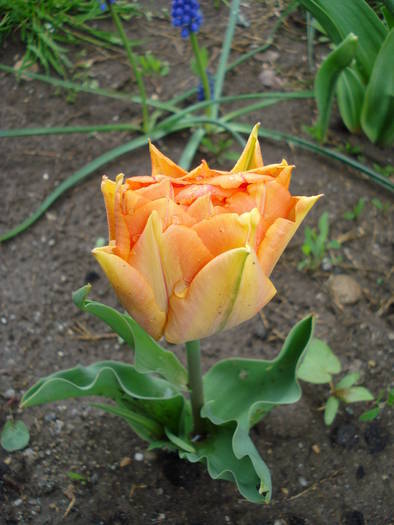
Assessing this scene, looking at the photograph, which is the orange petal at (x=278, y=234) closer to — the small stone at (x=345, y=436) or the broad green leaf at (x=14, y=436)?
the small stone at (x=345, y=436)

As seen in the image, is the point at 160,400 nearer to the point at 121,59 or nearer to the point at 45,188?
the point at 45,188

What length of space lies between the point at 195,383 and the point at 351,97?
1.14 m

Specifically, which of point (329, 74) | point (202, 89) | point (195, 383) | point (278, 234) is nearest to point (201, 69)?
point (202, 89)

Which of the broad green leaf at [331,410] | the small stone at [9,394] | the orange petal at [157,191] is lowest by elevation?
the broad green leaf at [331,410]

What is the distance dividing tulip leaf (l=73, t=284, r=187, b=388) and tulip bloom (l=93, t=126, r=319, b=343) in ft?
0.29

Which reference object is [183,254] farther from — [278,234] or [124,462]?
[124,462]

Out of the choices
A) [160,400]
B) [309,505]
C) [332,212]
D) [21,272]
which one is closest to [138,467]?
[160,400]

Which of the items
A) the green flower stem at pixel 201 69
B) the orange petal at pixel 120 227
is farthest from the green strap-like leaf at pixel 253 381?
the green flower stem at pixel 201 69

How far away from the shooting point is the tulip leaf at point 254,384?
3.73 feet

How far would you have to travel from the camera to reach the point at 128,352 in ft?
5.24

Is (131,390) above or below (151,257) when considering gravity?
below

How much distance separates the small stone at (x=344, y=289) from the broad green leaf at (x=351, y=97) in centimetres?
56

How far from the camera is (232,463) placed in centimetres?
113

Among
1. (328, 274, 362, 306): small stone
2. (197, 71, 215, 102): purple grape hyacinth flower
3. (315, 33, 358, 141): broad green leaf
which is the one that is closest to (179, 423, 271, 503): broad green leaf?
(328, 274, 362, 306): small stone
